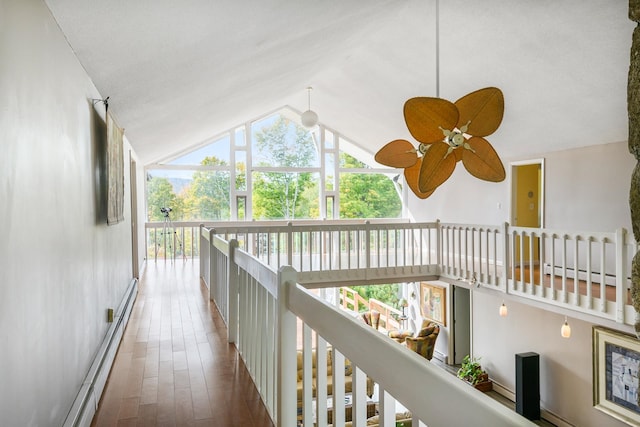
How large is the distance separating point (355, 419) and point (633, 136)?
0.95 m

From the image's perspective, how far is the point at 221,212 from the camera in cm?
1049

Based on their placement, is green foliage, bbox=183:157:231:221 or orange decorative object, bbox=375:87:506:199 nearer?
orange decorative object, bbox=375:87:506:199

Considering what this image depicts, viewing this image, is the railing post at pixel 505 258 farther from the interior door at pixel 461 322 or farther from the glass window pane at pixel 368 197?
the glass window pane at pixel 368 197

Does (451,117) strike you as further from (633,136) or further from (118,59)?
(633,136)

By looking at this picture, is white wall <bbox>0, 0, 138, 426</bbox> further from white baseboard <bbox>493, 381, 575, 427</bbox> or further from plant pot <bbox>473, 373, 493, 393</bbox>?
plant pot <bbox>473, 373, 493, 393</bbox>

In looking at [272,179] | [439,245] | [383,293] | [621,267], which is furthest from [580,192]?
[272,179]

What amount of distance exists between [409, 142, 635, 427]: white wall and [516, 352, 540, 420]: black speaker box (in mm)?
190

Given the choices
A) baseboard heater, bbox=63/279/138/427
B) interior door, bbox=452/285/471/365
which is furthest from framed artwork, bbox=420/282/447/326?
baseboard heater, bbox=63/279/138/427

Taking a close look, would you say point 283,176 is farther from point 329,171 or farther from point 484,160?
point 484,160

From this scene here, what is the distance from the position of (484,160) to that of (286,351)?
2.64 m

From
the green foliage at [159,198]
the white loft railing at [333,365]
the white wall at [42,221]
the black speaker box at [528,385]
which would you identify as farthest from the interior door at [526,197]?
the green foliage at [159,198]

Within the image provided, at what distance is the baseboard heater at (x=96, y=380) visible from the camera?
2.12 m

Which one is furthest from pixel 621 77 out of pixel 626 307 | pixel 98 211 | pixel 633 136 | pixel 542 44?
pixel 98 211

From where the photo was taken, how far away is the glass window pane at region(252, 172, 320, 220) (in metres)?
10.8
